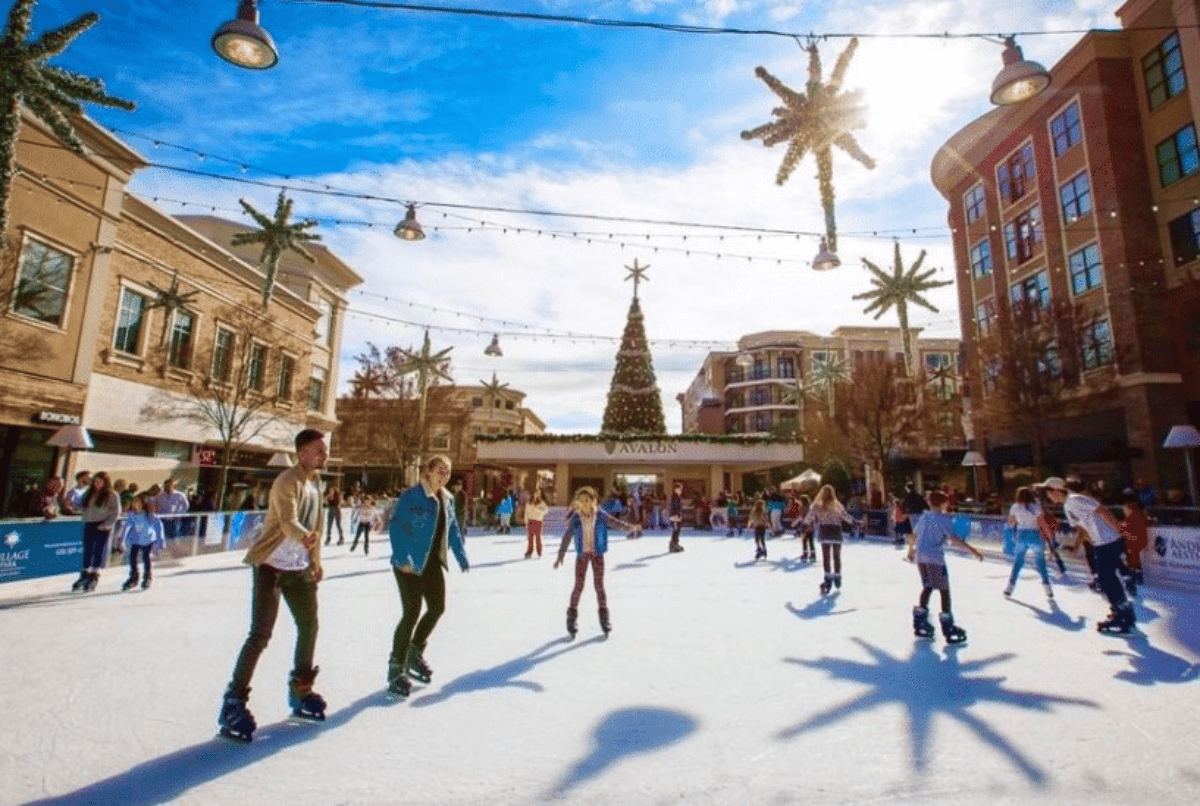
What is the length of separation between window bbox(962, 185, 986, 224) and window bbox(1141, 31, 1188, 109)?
7.91m

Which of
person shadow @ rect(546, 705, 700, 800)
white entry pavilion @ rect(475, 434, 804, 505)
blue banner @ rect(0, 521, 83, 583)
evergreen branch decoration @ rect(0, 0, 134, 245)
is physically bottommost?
person shadow @ rect(546, 705, 700, 800)

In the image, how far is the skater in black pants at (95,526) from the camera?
8906 mm

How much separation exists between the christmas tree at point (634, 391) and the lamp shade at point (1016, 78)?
970 inches

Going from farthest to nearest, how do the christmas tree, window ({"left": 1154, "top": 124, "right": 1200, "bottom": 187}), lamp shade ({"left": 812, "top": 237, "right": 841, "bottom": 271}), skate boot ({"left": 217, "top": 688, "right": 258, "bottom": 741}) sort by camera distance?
the christmas tree < window ({"left": 1154, "top": 124, "right": 1200, "bottom": 187}) < lamp shade ({"left": 812, "top": 237, "right": 841, "bottom": 271}) < skate boot ({"left": 217, "top": 688, "right": 258, "bottom": 741})

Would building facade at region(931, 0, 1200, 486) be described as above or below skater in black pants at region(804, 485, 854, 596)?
above

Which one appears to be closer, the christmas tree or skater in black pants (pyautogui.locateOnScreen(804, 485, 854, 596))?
skater in black pants (pyautogui.locateOnScreen(804, 485, 854, 596))

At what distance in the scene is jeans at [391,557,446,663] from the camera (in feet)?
14.2

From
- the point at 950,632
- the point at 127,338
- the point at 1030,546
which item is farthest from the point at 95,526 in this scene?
the point at 1030,546

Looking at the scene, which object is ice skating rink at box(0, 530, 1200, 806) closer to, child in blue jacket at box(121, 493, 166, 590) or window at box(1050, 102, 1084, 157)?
child in blue jacket at box(121, 493, 166, 590)

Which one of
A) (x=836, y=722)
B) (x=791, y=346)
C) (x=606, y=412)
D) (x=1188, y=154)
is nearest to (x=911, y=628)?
(x=836, y=722)

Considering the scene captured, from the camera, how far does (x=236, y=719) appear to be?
340 centimetres

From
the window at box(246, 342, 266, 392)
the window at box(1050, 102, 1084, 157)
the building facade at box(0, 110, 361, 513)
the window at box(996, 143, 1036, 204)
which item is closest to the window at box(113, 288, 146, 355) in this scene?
the building facade at box(0, 110, 361, 513)

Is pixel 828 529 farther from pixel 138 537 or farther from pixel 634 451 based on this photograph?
pixel 634 451

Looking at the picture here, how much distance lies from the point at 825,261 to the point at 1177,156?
760 inches
